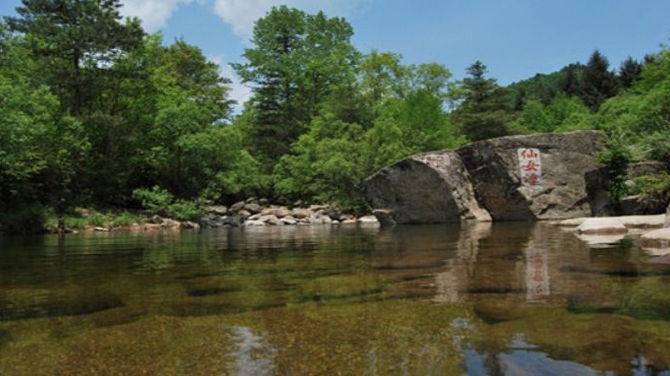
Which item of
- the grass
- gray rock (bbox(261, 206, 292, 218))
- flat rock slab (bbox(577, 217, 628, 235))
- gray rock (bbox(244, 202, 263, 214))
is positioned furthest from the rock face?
the grass

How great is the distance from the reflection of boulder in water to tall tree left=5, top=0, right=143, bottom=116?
23899mm

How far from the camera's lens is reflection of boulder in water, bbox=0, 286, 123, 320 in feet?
14.2

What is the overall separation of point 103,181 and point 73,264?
2242cm

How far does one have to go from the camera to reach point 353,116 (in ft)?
111

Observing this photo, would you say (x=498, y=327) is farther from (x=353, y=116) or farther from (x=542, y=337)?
(x=353, y=116)

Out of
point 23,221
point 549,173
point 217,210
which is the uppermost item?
point 549,173

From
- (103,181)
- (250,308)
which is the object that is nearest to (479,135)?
(103,181)

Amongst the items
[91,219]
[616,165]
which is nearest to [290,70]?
[91,219]

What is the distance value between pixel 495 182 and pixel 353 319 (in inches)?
680

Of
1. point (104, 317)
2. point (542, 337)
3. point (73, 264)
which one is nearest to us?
point (542, 337)

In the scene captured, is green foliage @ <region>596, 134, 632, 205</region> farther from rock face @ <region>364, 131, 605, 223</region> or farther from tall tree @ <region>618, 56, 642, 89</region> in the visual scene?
tall tree @ <region>618, 56, 642, 89</region>

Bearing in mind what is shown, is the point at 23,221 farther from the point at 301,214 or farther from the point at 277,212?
the point at 301,214

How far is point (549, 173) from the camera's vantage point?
19.4 meters

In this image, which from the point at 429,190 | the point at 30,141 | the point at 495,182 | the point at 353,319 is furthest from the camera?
the point at 30,141
